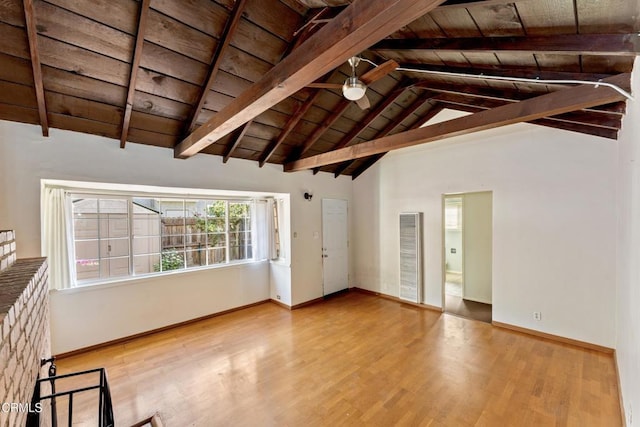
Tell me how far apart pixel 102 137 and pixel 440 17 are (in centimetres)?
352

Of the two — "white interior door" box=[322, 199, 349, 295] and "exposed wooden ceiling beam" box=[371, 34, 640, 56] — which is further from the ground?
"exposed wooden ceiling beam" box=[371, 34, 640, 56]

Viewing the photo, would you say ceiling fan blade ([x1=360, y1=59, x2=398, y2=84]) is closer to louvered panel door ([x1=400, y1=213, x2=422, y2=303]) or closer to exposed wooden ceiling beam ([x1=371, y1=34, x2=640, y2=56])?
exposed wooden ceiling beam ([x1=371, y1=34, x2=640, y2=56])

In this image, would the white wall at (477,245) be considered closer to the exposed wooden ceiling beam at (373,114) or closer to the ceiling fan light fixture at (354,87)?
the exposed wooden ceiling beam at (373,114)

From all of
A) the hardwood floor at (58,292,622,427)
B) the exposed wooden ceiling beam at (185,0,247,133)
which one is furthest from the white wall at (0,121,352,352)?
the exposed wooden ceiling beam at (185,0,247,133)

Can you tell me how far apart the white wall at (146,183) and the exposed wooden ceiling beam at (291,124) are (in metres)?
0.36

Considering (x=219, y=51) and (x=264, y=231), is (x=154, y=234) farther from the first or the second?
(x=219, y=51)

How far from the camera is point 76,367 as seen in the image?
9.48 feet

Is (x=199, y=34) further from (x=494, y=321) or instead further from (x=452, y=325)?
(x=494, y=321)

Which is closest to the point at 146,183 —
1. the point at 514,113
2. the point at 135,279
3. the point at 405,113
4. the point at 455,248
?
the point at 135,279

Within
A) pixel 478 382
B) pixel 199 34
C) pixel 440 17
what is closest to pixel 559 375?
pixel 478 382

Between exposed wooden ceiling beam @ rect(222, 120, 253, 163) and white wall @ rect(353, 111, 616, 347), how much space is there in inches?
120

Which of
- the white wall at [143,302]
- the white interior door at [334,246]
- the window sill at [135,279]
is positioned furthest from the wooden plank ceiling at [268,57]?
the white interior door at [334,246]

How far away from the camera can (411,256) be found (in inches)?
189

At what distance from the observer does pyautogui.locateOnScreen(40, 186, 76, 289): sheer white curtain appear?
9.91ft
